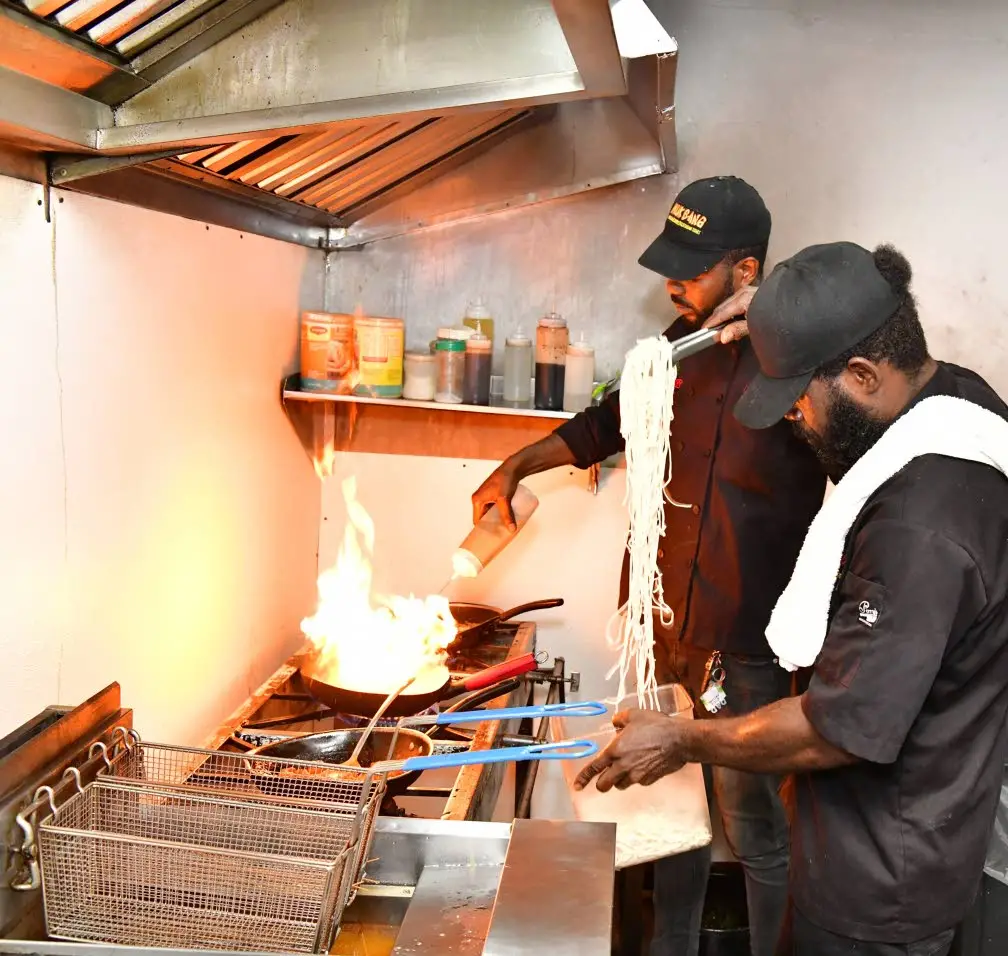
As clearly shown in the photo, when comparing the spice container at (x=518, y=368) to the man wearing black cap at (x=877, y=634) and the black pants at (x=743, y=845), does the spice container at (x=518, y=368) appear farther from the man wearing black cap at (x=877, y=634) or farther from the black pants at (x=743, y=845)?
the man wearing black cap at (x=877, y=634)

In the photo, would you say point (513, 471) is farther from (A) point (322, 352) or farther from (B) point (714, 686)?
(B) point (714, 686)

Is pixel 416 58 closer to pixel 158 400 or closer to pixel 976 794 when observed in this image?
pixel 158 400

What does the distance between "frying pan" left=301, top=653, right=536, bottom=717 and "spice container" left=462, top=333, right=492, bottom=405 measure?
98 centimetres

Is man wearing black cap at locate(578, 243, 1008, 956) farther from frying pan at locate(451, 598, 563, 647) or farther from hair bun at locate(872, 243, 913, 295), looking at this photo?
frying pan at locate(451, 598, 563, 647)

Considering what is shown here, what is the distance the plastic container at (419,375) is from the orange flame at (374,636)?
0.51m

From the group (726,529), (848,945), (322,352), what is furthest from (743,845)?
(322,352)

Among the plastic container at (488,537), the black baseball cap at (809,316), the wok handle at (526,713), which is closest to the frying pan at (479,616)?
the plastic container at (488,537)

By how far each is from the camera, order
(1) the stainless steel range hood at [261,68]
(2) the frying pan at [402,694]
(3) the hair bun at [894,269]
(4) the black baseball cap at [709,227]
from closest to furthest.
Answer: (1) the stainless steel range hood at [261,68] < (3) the hair bun at [894,269] < (2) the frying pan at [402,694] < (4) the black baseball cap at [709,227]

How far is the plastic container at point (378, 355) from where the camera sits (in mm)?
3066

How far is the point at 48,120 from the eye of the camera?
1.58m

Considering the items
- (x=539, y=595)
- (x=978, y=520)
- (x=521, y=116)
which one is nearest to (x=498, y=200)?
(x=521, y=116)

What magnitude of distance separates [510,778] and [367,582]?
83cm

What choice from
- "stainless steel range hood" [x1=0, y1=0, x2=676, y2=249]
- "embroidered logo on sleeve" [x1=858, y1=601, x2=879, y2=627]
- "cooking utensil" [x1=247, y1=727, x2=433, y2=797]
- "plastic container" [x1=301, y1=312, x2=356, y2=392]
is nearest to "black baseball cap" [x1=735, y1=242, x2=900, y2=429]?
"embroidered logo on sleeve" [x1=858, y1=601, x2=879, y2=627]

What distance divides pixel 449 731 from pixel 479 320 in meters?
1.38
